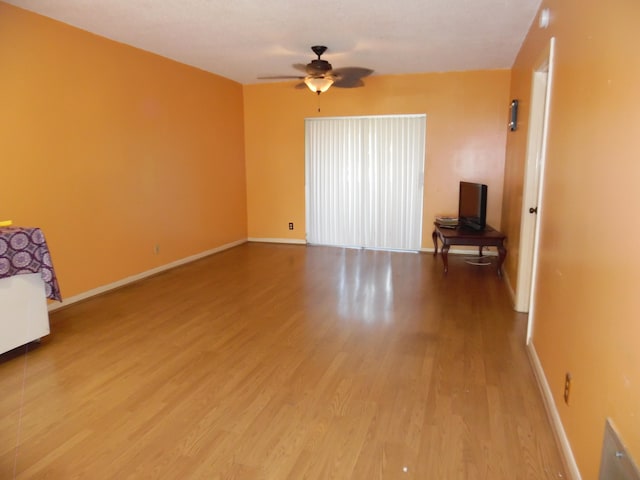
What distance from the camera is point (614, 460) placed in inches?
51.3

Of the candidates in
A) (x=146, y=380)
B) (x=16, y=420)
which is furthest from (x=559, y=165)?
(x=16, y=420)

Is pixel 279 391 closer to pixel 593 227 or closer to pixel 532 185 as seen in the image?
pixel 593 227

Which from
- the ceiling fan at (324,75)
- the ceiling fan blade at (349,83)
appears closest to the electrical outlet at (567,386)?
the ceiling fan at (324,75)

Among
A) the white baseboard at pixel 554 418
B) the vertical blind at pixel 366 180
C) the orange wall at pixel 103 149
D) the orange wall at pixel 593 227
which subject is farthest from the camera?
the vertical blind at pixel 366 180

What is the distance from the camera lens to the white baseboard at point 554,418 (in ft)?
5.65

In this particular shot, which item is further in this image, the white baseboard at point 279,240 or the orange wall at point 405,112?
the white baseboard at point 279,240

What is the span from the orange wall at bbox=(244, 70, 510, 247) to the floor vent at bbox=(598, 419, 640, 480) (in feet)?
15.2

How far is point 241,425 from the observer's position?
209cm

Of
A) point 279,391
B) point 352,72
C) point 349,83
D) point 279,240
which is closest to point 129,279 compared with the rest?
point 279,240

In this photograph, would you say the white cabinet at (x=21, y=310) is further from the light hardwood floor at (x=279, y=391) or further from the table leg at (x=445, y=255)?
the table leg at (x=445, y=255)

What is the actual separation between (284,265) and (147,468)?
364 cm

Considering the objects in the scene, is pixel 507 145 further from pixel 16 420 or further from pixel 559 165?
pixel 16 420

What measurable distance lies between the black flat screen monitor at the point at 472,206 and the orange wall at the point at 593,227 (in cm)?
218

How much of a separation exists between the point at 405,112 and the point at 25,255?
15.9 feet
